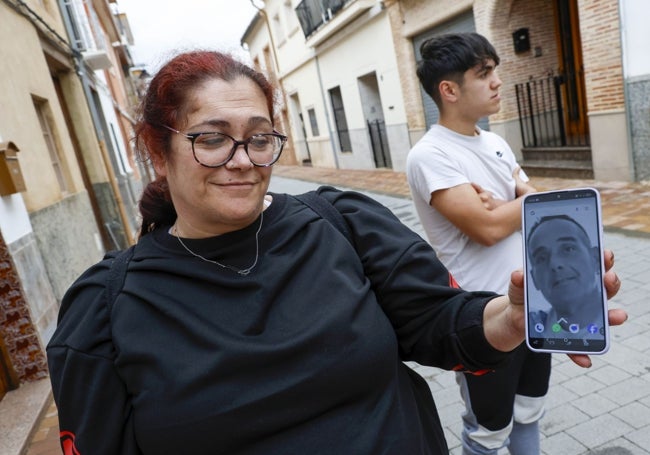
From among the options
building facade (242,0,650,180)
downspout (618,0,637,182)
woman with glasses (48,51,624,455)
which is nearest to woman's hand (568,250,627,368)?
woman with glasses (48,51,624,455)

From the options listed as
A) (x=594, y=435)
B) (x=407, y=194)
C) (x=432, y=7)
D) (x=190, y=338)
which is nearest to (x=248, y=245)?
(x=190, y=338)

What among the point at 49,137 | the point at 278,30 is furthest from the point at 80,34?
the point at 278,30

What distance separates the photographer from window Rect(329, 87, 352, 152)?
19.9m

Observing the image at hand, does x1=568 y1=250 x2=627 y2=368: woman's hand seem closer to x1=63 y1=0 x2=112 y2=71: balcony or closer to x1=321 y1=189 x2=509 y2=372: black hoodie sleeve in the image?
x1=321 y1=189 x2=509 y2=372: black hoodie sleeve

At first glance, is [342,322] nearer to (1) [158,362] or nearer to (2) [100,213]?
(1) [158,362]

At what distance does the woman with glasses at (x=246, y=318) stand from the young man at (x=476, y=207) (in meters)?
0.62

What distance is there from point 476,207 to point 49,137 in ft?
23.6

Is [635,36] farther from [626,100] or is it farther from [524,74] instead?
[524,74]

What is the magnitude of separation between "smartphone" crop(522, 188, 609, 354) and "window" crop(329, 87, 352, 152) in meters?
18.7

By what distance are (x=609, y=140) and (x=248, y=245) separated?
8068 millimetres

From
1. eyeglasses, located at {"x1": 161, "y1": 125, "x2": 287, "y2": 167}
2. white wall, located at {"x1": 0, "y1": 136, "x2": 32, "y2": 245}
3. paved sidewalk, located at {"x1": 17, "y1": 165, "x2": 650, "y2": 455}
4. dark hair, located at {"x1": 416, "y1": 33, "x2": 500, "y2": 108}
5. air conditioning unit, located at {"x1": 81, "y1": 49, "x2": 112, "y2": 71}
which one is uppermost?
air conditioning unit, located at {"x1": 81, "y1": 49, "x2": 112, "y2": 71}

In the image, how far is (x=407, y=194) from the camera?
10.8m

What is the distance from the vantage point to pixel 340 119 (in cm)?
2025

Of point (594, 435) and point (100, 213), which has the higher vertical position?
point (100, 213)
